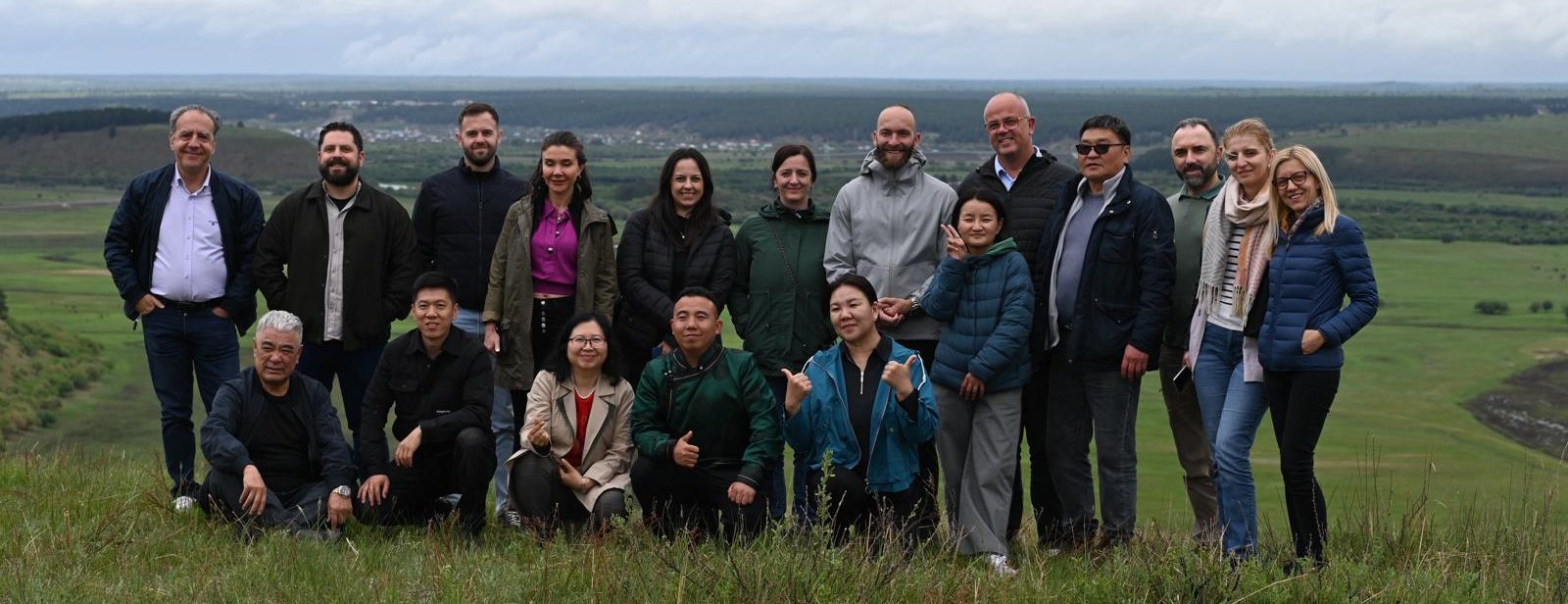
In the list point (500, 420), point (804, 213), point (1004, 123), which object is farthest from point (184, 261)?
point (1004, 123)

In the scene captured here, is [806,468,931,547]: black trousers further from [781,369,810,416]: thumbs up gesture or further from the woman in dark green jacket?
the woman in dark green jacket

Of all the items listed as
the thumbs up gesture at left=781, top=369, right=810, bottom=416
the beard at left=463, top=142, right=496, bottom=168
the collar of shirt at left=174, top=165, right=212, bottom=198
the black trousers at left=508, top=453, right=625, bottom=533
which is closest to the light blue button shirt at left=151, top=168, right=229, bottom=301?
the collar of shirt at left=174, top=165, right=212, bottom=198

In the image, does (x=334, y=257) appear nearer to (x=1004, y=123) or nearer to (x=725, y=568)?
(x=725, y=568)

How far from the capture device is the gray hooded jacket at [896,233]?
6.42 meters

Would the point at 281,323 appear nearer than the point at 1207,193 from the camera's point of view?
Yes

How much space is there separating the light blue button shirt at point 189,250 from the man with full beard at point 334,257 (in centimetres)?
20

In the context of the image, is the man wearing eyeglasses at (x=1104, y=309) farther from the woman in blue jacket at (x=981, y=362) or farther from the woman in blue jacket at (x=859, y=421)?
the woman in blue jacket at (x=859, y=421)

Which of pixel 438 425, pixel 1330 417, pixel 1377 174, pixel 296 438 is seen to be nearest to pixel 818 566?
pixel 438 425

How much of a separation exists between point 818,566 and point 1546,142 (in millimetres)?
179220

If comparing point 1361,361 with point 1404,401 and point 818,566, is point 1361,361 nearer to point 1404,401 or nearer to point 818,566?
point 1404,401

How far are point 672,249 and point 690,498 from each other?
123 centimetres

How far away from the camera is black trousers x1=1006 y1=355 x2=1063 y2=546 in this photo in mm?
6465

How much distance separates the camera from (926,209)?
21.1 ft

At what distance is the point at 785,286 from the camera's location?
654cm
